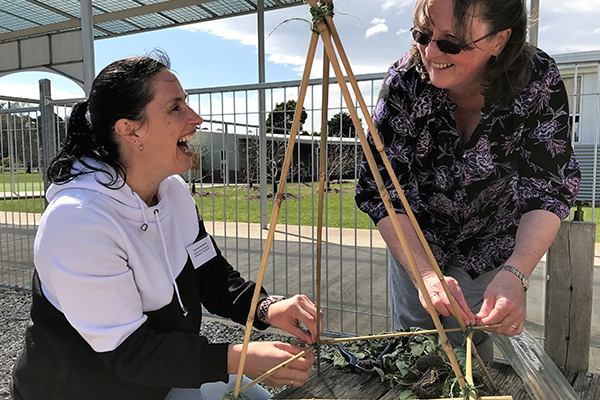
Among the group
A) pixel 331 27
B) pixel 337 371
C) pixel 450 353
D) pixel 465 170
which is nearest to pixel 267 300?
pixel 337 371

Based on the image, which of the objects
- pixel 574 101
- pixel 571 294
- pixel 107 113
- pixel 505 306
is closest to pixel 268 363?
pixel 505 306

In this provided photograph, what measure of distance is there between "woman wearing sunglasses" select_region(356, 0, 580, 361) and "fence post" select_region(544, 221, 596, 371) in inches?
8.4

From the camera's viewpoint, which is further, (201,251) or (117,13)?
(117,13)

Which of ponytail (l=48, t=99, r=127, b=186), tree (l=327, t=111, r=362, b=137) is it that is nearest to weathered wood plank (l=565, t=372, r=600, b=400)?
ponytail (l=48, t=99, r=127, b=186)

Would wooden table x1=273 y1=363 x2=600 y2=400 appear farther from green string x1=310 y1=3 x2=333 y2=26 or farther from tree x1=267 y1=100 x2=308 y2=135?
tree x1=267 y1=100 x2=308 y2=135

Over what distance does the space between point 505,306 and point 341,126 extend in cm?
210

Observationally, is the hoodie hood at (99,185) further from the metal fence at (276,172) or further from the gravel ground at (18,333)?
the gravel ground at (18,333)

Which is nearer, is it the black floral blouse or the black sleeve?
the black floral blouse

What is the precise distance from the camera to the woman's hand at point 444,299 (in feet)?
3.66

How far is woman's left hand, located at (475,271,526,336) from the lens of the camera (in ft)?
3.62

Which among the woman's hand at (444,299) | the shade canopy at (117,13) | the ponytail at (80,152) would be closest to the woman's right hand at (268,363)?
the woman's hand at (444,299)

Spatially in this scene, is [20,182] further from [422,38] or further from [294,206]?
[294,206]

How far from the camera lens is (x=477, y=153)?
1.37 meters

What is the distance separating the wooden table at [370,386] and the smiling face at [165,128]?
78 centimetres
